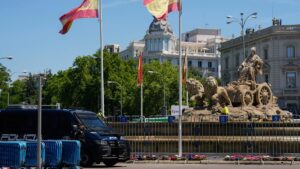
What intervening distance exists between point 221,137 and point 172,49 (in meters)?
134

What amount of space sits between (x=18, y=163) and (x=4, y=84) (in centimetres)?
5553

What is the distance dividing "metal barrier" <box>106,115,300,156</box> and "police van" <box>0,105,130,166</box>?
4681mm

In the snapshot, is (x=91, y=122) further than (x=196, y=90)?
No

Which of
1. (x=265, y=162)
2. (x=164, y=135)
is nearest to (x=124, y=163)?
(x=164, y=135)

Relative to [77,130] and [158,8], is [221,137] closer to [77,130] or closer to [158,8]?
[158,8]

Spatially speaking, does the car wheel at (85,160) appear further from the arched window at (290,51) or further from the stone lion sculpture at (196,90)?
the arched window at (290,51)

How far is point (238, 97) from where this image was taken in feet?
108

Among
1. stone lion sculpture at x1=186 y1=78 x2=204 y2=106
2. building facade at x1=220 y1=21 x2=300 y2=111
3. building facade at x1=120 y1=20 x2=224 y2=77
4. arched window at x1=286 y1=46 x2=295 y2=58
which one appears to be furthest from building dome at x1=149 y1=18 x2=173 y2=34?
stone lion sculpture at x1=186 y1=78 x2=204 y2=106

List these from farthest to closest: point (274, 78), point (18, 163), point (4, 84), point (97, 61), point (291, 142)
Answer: point (274, 78) < point (97, 61) < point (4, 84) < point (291, 142) < point (18, 163)

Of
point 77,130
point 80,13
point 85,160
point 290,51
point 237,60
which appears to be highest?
point 290,51

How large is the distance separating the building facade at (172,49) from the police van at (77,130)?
124517mm

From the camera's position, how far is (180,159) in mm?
25781

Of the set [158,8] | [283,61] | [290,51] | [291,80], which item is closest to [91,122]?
[158,8]

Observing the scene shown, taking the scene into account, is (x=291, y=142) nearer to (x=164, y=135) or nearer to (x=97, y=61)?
(x=164, y=135)
